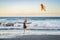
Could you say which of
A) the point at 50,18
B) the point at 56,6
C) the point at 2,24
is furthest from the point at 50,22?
the point at 2,24

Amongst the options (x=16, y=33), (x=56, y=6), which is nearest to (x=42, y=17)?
(x=56, y=6)

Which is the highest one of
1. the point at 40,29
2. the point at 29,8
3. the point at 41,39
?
the point at 29,8

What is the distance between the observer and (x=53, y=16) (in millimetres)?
1508

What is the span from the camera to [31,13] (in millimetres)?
1522

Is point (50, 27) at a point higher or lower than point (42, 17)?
lower

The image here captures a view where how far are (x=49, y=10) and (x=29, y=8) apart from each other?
0.22 metres

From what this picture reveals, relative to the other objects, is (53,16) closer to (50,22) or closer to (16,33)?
(50,22)

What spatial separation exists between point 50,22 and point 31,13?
0.23 m

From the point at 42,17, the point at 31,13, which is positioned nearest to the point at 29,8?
the point at 31,13

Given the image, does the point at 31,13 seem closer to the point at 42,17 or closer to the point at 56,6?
the point at 42,17

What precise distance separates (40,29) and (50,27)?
109 millimetres

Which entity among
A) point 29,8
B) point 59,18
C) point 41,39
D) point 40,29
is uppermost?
point 29,8

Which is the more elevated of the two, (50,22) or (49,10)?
(49,10)

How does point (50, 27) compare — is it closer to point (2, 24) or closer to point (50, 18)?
point (50, 18)
